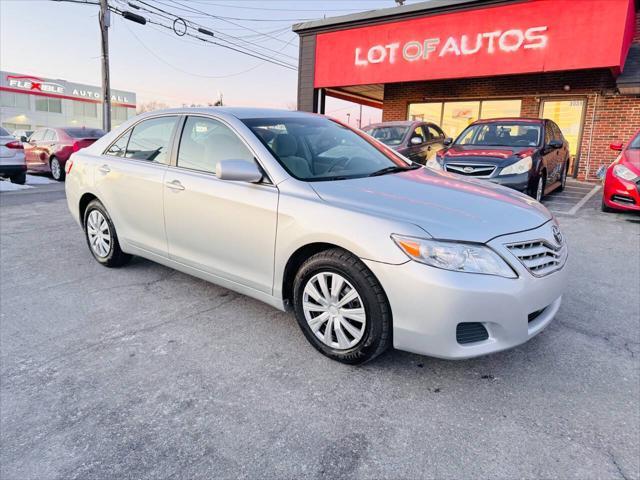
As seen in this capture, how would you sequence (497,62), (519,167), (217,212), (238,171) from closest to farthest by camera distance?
(238,171) → (217,212) → (519,167) → (497,62)

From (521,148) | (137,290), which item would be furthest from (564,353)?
(521,148)

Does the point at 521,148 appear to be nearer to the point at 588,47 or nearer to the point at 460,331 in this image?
the point at 588,47

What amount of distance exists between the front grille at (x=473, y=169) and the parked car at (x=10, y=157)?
9.72m

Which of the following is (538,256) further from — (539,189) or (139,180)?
(539,189)

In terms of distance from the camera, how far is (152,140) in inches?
156

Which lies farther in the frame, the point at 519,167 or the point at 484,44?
the point at 484,44

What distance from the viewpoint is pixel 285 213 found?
9.34ft

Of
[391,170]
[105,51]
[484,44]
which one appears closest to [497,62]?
[484,44]

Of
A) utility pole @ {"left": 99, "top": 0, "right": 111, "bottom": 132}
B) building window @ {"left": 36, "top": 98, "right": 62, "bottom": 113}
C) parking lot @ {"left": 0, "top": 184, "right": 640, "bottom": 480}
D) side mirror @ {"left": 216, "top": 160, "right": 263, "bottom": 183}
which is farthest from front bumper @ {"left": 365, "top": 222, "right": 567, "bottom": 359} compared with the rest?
building window @ {"left": 36, "top": 98, "right": 62, "bottom": 113}

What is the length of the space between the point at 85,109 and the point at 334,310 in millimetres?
59499

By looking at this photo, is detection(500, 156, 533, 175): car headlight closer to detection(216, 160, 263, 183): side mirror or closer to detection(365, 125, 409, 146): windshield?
detection(365, 125, 409, 146): windshield

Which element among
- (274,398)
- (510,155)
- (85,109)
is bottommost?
(274,398)

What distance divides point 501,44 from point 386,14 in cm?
345

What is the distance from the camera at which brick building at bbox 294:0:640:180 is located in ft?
33.6
